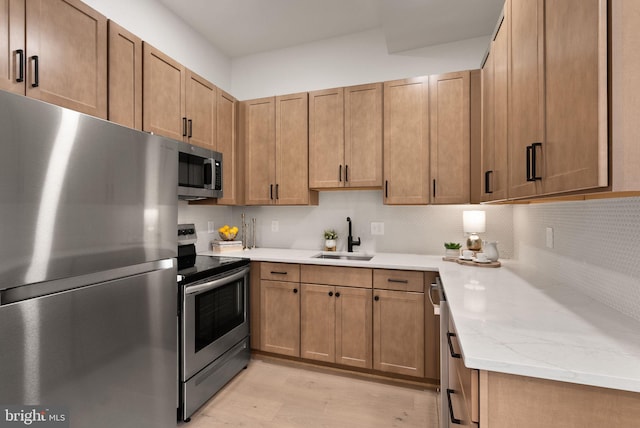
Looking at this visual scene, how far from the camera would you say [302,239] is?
126 inches

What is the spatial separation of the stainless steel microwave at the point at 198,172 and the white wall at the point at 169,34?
3.33 ft

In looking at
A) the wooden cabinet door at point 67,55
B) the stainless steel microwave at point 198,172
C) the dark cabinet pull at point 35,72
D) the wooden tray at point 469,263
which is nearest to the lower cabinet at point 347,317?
the wooden tray at point 469,263

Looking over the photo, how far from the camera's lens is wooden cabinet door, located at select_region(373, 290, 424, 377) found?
2.23 m

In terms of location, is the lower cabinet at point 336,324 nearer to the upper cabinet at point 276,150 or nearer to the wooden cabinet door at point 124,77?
the upper cabinet at point 276,150

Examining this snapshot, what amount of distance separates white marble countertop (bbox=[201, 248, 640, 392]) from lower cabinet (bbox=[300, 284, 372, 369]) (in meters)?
0.90

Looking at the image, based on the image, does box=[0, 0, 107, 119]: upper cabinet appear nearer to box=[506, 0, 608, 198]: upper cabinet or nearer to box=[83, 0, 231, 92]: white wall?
box=[83, 0, 231, 92]: white wall

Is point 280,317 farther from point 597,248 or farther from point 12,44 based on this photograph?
point 12,44

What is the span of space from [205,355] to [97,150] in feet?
4.88

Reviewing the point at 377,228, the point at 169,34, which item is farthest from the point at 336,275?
the point at 169,34

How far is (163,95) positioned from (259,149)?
1.02 metres

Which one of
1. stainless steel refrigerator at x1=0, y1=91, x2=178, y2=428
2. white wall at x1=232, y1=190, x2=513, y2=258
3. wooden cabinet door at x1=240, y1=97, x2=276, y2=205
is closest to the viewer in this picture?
stainless steel refrigerator at x1=0, y1=91, x2=178, y2=428

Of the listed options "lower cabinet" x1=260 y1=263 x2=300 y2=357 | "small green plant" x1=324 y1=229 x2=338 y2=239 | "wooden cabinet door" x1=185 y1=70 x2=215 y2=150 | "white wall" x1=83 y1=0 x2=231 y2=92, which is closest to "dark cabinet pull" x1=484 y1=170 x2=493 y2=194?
"small green plant" x1=324 y1=229 x2=338 y2=239

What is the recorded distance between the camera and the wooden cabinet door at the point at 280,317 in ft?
8.34

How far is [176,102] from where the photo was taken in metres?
2.26
